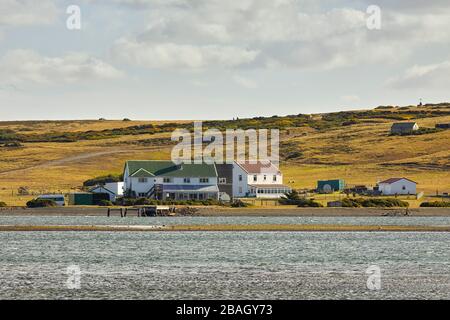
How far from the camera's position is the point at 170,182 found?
12594 cm

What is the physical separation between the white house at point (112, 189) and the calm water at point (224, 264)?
39126 millimetres

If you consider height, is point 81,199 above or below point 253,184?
below

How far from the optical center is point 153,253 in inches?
2494

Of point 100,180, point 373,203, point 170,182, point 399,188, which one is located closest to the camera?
point 373,203

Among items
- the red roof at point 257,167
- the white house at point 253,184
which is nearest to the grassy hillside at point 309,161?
the red roof at point 257,167

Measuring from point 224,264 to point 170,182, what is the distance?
229 ft

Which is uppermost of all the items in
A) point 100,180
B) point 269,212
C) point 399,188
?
point 100,180

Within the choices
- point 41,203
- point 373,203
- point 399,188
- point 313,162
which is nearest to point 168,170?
point 41,203

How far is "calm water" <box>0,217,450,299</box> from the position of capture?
44312 mm

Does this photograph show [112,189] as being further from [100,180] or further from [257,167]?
[100,180]

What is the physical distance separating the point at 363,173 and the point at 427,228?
262ft

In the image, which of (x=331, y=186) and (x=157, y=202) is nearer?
(x=157, y=202)
